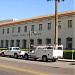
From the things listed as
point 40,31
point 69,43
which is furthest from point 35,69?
point 40,31

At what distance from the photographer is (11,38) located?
62.8 metres

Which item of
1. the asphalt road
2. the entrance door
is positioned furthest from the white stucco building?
the asphalt road

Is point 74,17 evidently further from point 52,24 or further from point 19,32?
point 19,32

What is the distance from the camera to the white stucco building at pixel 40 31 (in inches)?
1832

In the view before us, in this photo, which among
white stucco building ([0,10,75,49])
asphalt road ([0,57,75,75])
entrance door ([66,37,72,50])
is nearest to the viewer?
asphalt road ([0,57,75,75])

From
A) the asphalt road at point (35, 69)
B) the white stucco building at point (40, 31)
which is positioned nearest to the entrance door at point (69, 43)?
the white stucco building at point (40, 31)

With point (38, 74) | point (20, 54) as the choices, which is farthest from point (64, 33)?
point (38, 74)

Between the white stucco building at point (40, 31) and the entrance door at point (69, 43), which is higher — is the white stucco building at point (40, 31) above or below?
above

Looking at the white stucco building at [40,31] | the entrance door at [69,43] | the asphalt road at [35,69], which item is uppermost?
the white stucco building at [40,31]

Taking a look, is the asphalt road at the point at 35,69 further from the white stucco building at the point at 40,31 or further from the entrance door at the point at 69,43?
the white stucco building at the point at 40,31

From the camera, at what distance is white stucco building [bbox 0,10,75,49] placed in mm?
46541

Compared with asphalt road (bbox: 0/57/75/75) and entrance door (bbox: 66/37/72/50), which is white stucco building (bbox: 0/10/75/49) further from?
asphalt road (bbox: 0/57/75/75)

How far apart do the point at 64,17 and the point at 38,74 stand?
30.8m

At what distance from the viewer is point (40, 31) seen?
175 feet
